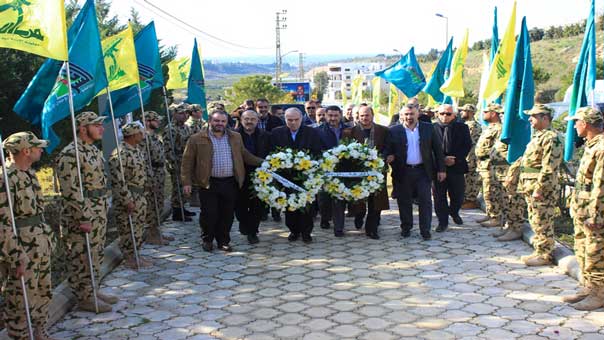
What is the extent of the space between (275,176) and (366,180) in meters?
1.33

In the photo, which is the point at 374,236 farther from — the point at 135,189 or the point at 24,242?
the point at 24,242

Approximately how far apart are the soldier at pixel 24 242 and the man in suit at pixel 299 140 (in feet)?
14.3

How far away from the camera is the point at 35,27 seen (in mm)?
5496

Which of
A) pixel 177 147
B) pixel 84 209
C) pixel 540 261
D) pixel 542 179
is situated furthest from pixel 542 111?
pixel 177 147

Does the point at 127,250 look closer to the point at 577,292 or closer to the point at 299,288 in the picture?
the point at 299,288

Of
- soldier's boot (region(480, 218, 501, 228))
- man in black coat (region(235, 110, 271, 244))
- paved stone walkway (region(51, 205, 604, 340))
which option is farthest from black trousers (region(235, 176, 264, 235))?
soldier's boot (region(480, 218, 501, 228))

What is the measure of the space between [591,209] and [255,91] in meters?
44.5

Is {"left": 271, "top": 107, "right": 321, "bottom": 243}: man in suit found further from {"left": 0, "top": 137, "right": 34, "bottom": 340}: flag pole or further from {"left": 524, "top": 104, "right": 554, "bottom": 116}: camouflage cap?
{"left": 0, "top": 137, "right": 34, "bottom": 340}: flag pole

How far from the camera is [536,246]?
25.6ft

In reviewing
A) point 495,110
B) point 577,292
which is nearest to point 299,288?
point 577,292

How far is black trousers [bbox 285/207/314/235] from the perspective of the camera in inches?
366

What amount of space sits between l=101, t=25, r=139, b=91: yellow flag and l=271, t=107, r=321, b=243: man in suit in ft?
7.24

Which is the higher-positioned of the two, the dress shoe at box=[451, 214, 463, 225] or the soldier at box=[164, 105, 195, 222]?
the soldier at box=[164, 105, 195, 222]

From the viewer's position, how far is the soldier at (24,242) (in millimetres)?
5035
